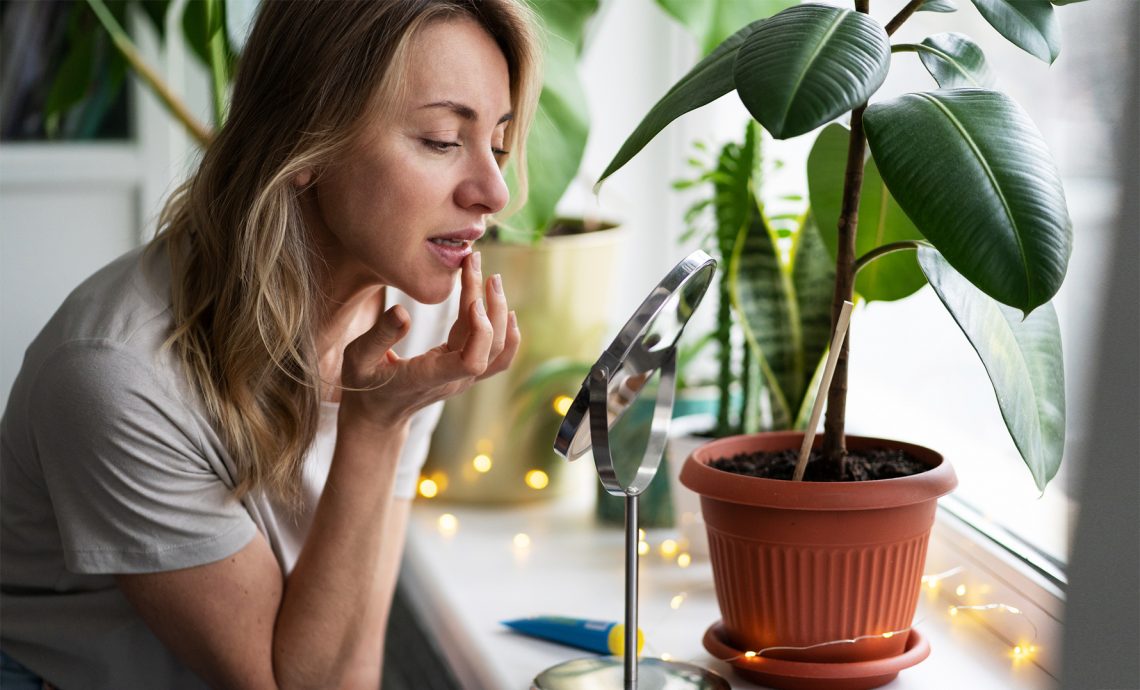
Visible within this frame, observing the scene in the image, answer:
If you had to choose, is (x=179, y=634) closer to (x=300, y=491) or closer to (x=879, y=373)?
(x=300, y=491)

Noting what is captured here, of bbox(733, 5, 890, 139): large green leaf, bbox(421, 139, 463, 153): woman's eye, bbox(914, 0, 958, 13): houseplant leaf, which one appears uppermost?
bbox(914, 0, 958, 13): houseplant leaf

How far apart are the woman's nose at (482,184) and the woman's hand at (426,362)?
7cm

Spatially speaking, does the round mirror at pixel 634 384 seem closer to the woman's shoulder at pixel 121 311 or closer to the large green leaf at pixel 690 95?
the large green leaf at pixel 690 95

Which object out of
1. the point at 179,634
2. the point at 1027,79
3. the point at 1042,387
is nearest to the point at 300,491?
the point at 179,634

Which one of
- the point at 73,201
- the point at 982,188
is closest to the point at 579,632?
the point at 982,188

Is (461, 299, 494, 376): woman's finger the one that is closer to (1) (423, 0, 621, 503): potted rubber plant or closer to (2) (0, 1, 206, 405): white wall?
(1) (423, 0, 621, 503): potted rubber plant

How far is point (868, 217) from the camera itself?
95 cm

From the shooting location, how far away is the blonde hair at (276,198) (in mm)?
933

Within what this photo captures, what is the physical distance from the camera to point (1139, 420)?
2.14 feet

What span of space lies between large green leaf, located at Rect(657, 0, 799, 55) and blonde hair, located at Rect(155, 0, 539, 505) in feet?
0.83

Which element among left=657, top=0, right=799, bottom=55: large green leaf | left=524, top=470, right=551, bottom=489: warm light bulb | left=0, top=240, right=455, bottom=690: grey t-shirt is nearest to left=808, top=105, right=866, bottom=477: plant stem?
left=657, top=0, right=799, bottom=55: large green leaf

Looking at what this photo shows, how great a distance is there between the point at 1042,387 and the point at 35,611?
91cm

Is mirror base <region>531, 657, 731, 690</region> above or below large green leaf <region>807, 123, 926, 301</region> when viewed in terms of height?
below

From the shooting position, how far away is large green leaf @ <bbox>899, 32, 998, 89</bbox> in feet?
2.70
